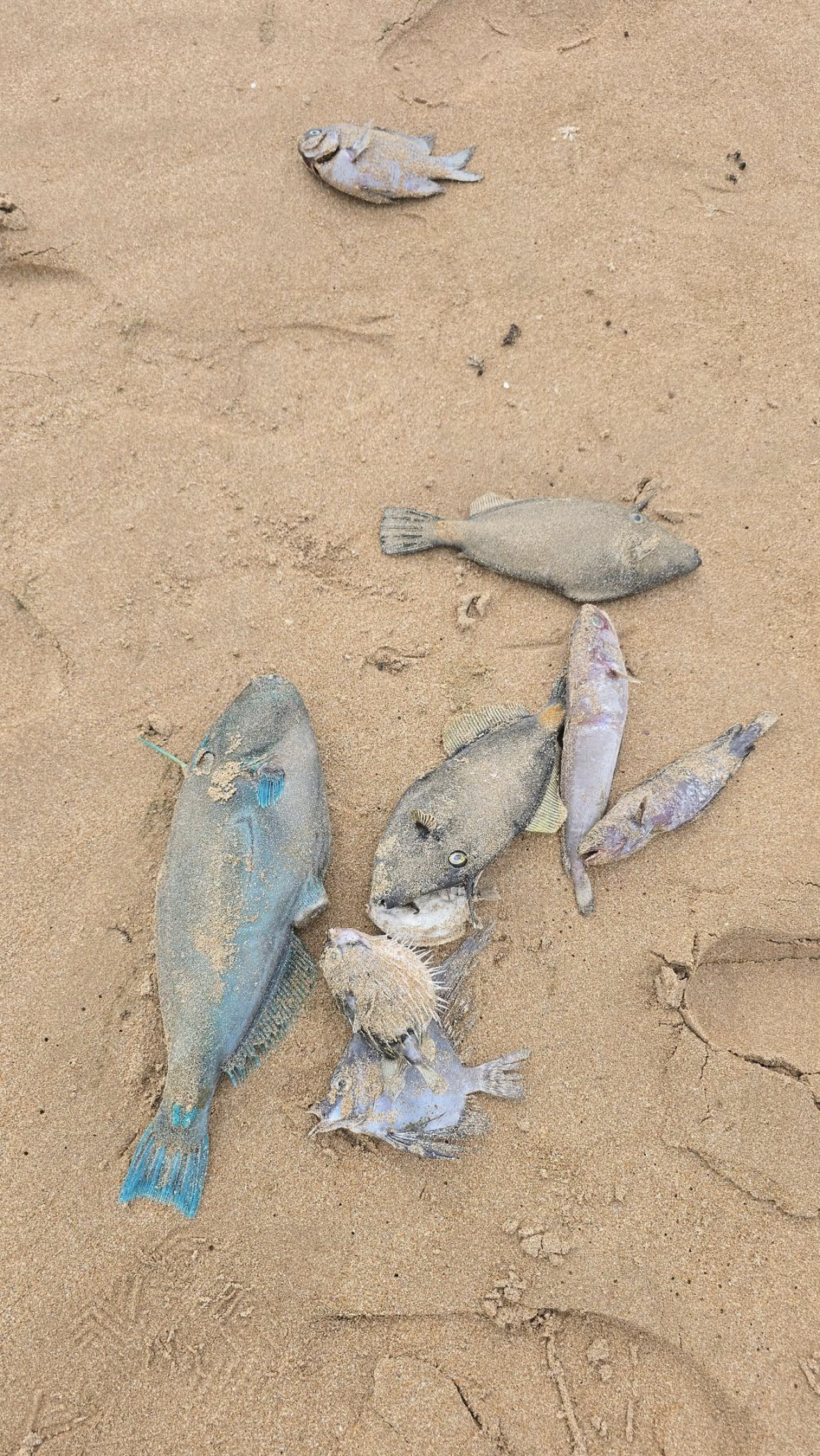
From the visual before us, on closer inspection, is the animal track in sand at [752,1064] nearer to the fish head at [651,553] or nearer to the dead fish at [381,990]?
the dead fish at [381,990]

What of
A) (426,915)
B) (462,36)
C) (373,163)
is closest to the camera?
(426,915)

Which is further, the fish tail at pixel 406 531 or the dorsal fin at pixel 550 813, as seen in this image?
the fish tail at pixel 406 531

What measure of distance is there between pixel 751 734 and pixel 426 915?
5.96 ft

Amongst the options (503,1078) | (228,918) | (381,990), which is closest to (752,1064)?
(503,1078)

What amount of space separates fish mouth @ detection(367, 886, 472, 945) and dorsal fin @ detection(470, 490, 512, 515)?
1979mm

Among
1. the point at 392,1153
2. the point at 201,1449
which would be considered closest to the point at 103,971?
the point at 392,1153

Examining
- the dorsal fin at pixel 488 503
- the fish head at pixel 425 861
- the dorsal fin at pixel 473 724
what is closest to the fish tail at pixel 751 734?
the dorsal fin at pixel 473 724

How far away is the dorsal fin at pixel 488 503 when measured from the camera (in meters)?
4.19

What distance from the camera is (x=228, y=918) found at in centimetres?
335

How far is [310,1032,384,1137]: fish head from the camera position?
3.31 m

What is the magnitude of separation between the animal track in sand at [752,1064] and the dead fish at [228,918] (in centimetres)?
171

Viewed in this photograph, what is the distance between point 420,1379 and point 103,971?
2.17 metres

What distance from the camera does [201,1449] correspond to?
3197 mm

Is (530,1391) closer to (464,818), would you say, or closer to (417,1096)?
(417,1096)
